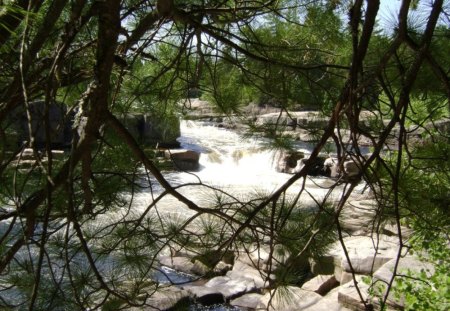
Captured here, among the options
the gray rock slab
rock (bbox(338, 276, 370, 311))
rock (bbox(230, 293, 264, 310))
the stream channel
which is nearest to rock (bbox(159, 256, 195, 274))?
rock (bbox(230, 293, 264, 310))

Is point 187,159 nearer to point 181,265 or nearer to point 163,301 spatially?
point 181,265

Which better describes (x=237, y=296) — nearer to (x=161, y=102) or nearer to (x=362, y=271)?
(x=362, y=271)

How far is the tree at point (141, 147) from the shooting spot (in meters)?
1.07

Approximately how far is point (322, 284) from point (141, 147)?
10.3 ft

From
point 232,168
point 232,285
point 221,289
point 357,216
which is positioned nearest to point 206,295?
point 221,289

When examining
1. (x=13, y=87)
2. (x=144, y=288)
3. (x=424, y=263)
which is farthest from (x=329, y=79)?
(x=424, y=263)

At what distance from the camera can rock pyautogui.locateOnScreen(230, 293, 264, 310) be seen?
14.6ft

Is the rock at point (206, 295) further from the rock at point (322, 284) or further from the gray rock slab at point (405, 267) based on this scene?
the gray rock slab at point (405, 267)

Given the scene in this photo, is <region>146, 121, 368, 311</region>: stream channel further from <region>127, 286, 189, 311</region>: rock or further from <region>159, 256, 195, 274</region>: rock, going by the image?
<region>127, 286, 189, 311</region>: rock

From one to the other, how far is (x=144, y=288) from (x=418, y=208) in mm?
806

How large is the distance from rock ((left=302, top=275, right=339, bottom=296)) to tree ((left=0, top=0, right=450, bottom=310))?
2698mm

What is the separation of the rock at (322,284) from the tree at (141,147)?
2698 mm

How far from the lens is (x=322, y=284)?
4.38 meters

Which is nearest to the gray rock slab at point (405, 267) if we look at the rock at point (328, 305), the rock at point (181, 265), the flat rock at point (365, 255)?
the flat rock at point (365, 255)
